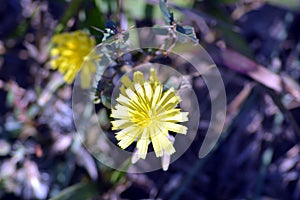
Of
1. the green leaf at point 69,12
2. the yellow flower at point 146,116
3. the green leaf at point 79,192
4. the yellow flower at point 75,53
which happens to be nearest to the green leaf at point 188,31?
the yellow flower at point 146,116

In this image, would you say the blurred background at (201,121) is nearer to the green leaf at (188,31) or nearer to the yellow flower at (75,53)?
the yellow flower at (75,53)

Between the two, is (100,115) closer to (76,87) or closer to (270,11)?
(76,87)

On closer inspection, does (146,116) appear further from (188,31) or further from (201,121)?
(201,121)

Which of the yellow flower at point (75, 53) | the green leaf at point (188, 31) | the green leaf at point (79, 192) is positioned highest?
the green leaf at point (188, 31)

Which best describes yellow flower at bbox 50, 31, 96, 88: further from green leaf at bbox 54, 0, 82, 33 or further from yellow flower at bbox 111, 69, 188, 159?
yellow flower at bbox 111, 69, 188, 159

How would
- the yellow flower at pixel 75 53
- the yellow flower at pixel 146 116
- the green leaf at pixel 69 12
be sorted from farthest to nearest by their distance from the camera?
the green leaf at pixel 69 12 < the yellow flower at pixel 75 53 < the yellow flower at pixel 146 116

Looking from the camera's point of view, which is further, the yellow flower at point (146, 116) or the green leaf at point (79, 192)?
the green leaf at point (79, 192)

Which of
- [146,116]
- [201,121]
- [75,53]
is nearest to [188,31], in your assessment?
[146,116]

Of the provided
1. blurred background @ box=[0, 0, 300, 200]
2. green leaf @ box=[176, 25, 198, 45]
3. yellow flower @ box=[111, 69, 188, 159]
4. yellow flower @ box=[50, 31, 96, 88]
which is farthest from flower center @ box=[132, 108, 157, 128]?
blurred background @ box=[0, 0, 300, 200]

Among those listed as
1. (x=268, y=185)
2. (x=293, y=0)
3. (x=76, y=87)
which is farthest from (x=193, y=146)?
(x=293, y=0)
